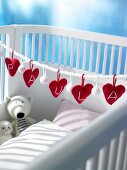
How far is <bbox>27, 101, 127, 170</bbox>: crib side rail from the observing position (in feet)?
1.49

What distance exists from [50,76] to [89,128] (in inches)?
55.9

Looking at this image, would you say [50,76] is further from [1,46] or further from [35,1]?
[35,1]

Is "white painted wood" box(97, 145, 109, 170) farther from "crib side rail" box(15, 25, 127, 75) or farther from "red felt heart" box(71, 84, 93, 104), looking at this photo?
"crib side rail" box(15, 25, 127, 75)

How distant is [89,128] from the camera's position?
1.71 ft

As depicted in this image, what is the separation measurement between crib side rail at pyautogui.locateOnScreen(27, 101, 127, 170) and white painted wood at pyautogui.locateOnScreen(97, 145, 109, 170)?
1 centimetres

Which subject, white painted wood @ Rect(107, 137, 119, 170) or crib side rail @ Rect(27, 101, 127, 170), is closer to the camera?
crib side rail @ Rect(27, 101, 127, 170)

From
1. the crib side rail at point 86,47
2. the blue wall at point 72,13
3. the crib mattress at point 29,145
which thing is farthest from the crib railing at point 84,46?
the crib mattress at point 29,145

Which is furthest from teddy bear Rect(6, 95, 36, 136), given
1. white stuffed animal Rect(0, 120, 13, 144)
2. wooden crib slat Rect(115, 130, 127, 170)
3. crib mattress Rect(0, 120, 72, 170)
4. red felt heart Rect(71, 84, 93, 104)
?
wooden crib slat Rect(115, 130, 127, 170)

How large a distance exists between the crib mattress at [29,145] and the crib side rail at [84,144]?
768 mm

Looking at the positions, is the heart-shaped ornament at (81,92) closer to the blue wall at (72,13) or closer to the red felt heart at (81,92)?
the red felt heart at (81,92)

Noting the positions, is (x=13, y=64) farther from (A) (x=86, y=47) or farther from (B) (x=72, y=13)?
(B) (x=72, y=13)

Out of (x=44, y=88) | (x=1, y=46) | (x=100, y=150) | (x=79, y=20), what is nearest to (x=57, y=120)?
(x=44, y=88)

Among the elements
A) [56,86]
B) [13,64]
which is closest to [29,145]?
[56,86]

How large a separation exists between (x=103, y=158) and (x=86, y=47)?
55.1 inches
